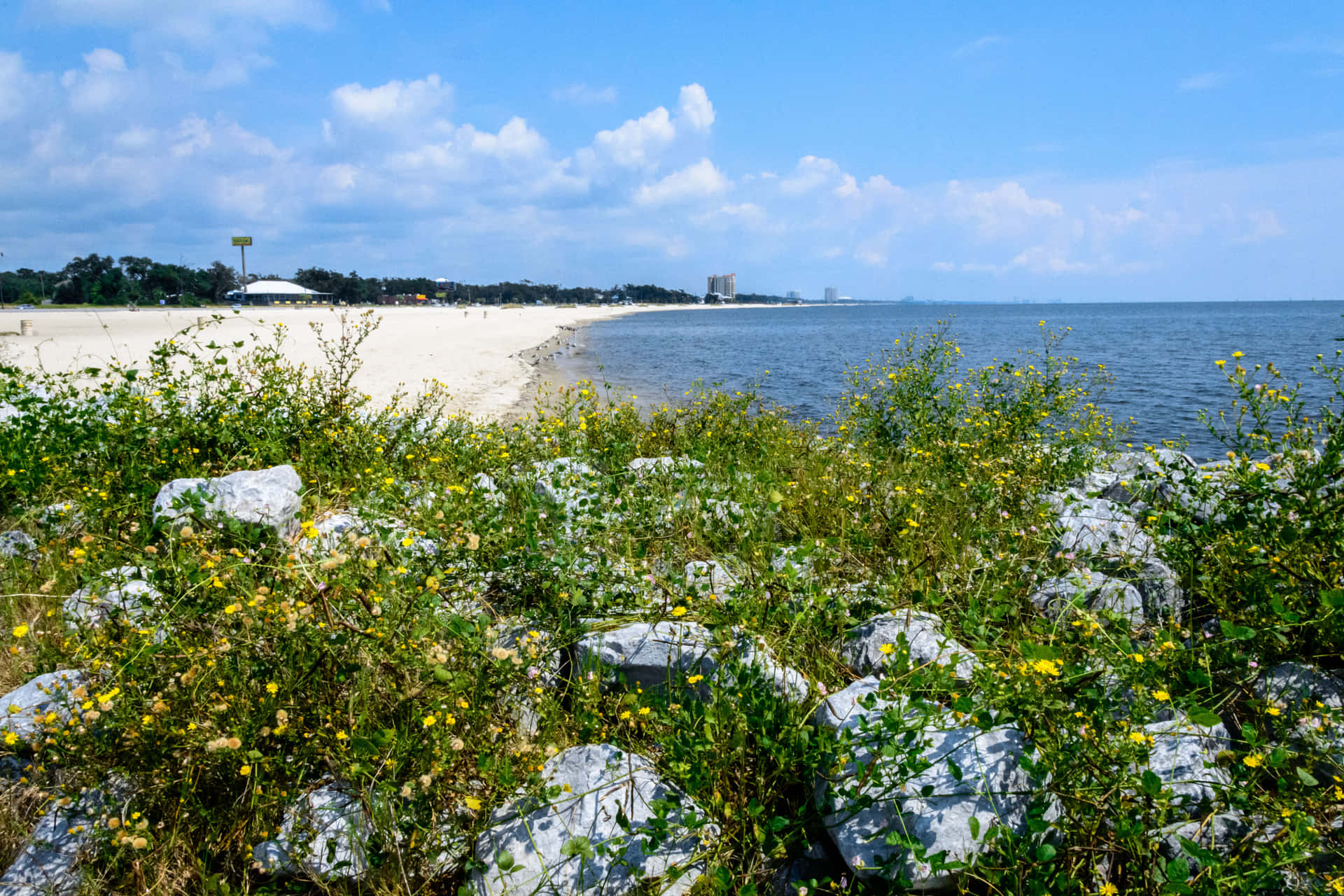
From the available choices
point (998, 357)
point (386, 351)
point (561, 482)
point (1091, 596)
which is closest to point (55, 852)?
point (561, 482)

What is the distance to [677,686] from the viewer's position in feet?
11.3

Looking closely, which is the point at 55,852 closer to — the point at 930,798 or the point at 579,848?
the point at 579,848

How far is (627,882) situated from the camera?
2.62 m

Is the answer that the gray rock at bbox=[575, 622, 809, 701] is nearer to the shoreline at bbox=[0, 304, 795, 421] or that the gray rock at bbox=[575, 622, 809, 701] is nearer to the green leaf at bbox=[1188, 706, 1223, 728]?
the green leaf at bbox=[1188, 706, 1223, 728]

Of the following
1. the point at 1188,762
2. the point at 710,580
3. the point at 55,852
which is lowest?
the point at 55,852

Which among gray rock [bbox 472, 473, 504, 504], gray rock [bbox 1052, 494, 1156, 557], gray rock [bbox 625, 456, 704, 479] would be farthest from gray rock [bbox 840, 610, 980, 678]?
gray rock [bbox 472, 473, 504, 504]

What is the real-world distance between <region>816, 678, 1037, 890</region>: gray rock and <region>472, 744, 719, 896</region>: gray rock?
0.53 metres

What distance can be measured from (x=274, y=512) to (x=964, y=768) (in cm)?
422

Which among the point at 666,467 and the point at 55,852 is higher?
the point at 666,467

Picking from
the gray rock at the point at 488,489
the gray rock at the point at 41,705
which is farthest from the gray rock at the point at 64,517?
the gray rock at the point at 488,489

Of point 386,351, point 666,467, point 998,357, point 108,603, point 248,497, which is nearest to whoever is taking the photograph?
point 108,603

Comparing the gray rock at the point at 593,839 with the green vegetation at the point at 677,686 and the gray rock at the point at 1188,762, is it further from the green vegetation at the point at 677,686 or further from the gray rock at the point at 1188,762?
the gray rock at the point at 1188,762

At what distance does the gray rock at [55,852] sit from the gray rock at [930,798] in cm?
284

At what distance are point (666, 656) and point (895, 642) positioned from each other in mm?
1108
